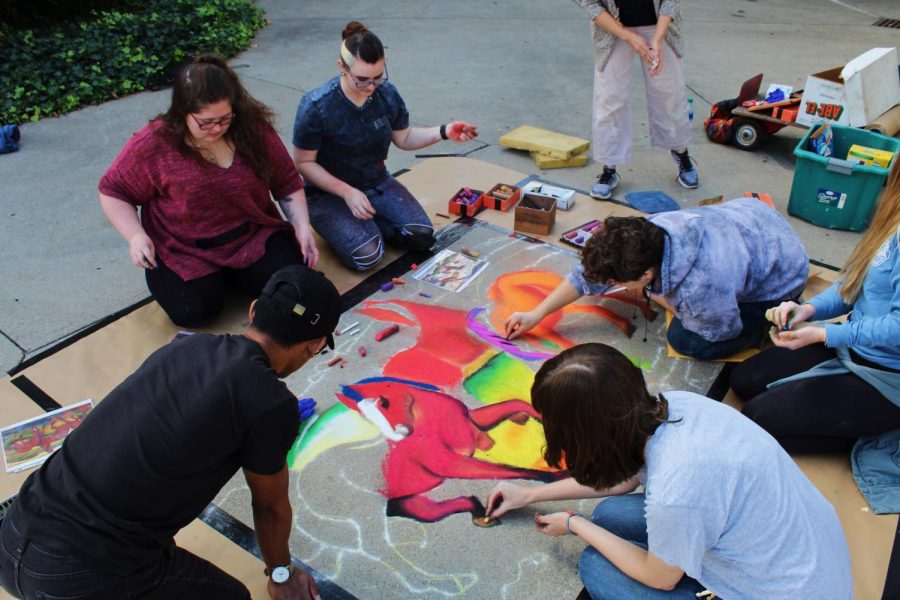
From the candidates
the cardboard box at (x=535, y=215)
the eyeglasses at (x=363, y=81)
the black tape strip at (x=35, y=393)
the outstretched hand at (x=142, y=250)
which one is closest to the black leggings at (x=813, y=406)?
the cardboard box at (x=535, y=215)

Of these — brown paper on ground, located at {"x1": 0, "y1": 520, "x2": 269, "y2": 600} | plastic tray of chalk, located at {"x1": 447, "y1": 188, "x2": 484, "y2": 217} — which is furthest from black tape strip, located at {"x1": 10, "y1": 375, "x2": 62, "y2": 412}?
plastic tray of chalk, located at {"x1": 447, "y1": 188, "x2": 484, "y2": 217}

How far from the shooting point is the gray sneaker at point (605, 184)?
4422 mm

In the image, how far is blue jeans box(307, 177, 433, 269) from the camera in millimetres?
3688

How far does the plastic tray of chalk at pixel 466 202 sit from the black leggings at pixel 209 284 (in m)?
1.14

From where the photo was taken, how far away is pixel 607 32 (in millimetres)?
4133

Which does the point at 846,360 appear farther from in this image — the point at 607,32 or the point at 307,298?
the point at 607,32

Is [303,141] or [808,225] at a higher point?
[303,141]

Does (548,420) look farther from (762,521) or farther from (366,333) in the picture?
(366,333)

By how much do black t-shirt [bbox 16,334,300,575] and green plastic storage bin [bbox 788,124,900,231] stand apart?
368cm

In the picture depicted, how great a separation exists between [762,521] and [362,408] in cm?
168

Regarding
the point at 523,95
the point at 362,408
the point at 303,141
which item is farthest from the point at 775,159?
the point at 362,408

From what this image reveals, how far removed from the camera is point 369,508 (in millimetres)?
2430

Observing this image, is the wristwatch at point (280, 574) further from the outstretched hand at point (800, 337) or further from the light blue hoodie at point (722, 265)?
the outstretched hand at point (800, 337)

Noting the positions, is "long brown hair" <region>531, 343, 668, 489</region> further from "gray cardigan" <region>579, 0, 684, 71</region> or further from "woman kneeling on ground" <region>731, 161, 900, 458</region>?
"gray cardigan" <region>579, 0, 684, 71</region>
